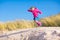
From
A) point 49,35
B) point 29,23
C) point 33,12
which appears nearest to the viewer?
point 49,35

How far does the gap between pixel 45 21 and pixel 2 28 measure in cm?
265

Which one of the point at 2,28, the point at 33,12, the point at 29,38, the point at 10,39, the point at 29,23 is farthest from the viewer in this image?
the point at 29,23

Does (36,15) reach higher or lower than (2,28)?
higher

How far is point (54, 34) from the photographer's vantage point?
870cm

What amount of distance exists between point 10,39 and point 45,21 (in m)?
5.10

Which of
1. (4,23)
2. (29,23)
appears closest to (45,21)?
(29,23)

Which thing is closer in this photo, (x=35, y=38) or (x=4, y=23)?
(x=35, y=38)

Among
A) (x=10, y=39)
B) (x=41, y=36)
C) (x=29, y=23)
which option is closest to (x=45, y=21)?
(x=29, y=23)

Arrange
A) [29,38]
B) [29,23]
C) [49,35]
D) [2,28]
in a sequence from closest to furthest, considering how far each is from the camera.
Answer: [49,35]
[29,38]
[2,28]
[29,23]

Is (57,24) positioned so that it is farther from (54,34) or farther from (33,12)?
(54,34)

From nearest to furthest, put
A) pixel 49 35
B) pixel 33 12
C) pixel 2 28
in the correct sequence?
pixel 49 35, pixel 33 12, pixel 2 28

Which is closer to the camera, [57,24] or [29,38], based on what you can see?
[29,38]

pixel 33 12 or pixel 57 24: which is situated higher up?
pixel 33 12

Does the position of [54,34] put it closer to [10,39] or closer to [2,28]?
[10,39]
